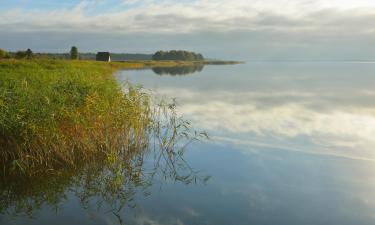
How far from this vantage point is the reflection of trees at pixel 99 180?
1036cm

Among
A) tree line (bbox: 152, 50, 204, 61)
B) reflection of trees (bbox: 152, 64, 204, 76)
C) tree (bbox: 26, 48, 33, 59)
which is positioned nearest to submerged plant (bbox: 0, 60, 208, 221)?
tree (bbox: 26, 48, 33, 59)

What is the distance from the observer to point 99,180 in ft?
38.1

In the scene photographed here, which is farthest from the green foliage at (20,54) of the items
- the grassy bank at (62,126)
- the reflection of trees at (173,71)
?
the grassy bank at (62,126)

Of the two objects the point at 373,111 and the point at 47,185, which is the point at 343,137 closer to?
the point at 373,111

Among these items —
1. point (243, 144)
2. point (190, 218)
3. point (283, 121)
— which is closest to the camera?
point (190, 218)

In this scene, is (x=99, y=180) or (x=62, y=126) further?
(x=62, y=126)

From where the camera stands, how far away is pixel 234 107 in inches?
1043

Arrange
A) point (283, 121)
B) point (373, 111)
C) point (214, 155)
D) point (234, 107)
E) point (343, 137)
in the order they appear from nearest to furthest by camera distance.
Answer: point (214, 155) → point (343, 137) → point (283, 121) → point (373, 111) → point (234, 107)

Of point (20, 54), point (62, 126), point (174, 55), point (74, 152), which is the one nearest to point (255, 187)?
point (74, 152)

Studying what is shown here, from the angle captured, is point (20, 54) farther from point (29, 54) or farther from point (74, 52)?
point (74, 52)

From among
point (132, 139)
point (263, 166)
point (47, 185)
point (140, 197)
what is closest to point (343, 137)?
point (263, 166)

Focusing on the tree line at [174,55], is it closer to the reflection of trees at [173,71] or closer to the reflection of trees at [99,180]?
the reflection of trees at [173,71]

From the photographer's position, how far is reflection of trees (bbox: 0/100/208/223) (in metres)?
10.4

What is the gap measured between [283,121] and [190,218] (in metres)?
12.7
